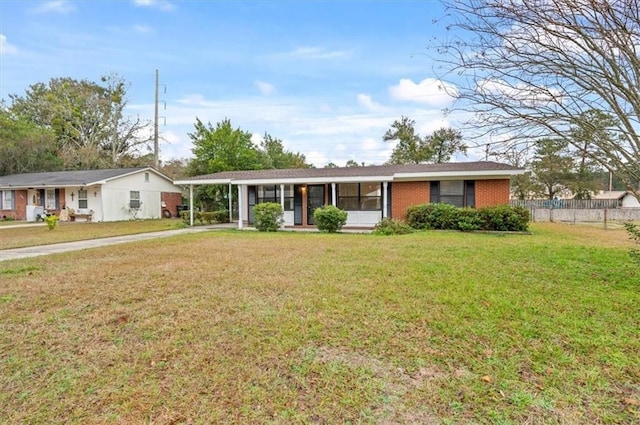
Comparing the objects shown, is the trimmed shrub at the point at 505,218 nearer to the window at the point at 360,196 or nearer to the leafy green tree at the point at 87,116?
the window at the point at 360,196

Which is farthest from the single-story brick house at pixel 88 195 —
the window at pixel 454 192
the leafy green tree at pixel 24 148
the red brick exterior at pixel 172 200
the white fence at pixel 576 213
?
the white fence at pixel 576 213

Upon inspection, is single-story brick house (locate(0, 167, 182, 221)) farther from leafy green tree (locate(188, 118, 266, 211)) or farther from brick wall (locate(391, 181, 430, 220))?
brick wall (locate(391, 181, 430, 220))

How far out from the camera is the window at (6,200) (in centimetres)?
2388

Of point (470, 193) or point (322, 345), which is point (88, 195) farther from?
point (322, 345)

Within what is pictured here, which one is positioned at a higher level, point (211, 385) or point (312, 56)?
point (312, 56)

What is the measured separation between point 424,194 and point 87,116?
35.6 m

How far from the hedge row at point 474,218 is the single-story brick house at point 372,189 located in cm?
154

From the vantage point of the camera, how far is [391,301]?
179 inches

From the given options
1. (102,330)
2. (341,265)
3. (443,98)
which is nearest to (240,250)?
(341,265)

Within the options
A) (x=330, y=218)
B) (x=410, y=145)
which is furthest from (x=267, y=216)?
(x=410, y=145)

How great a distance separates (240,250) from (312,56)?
985 centimetres

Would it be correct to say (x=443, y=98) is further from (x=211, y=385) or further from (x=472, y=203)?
(x=472, y=203)

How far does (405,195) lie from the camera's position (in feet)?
51.1

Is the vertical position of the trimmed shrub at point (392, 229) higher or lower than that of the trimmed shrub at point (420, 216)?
lower
